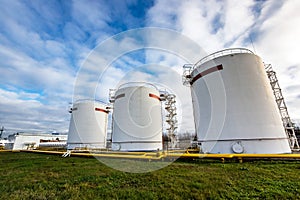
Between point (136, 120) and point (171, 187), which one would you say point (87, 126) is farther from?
point (171, 187)

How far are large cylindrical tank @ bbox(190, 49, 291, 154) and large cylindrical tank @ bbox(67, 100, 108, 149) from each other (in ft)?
56.2

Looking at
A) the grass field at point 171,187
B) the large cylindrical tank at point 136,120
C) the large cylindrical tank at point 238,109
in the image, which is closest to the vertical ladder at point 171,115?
the large cylindrical tank at point 136,120

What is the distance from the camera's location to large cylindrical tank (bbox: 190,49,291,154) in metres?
9.30

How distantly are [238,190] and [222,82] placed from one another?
27.2ft

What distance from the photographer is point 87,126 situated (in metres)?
23.1

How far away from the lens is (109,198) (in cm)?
388

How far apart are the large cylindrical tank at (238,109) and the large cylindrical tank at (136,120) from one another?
20.4 feet

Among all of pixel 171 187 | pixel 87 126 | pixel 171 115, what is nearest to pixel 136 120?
pixel 171 115

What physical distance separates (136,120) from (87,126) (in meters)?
10.8

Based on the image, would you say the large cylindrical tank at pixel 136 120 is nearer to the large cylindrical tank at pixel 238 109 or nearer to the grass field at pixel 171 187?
the large cylindrical tank at pixel 238 109

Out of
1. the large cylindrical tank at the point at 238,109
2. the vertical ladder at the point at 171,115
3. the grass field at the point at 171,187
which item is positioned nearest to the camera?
the grass field at the point at 171,187

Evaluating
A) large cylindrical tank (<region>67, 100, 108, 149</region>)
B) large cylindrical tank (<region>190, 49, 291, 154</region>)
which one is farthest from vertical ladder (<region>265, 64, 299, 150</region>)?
large cylindrical tank (<region>67, 100, 108, 149</region>)

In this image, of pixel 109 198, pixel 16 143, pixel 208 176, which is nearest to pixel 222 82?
pixel 208 176

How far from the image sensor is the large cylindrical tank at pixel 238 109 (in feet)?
30.5
